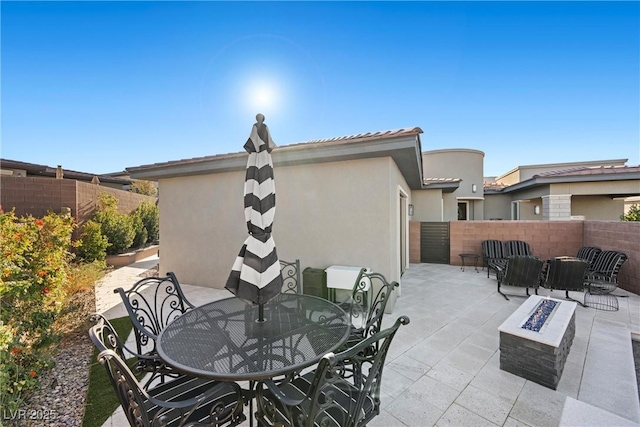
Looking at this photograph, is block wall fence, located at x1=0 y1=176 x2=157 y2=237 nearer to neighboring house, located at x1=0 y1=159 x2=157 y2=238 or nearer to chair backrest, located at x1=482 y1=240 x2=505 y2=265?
neighboring house, located at x1=0 y1=159 x2=157 y2=238

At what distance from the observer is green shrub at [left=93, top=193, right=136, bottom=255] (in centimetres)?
1119

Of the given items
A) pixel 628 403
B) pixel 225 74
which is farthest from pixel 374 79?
pixel 628 403

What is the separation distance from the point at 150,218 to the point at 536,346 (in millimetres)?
17375

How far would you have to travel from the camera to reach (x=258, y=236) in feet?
9.11

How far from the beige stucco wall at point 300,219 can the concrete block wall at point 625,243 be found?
6.38 m

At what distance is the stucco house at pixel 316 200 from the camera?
5746 mm

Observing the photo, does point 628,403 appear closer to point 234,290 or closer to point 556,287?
point 556,287

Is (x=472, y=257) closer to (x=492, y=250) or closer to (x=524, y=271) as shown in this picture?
(x=492, y=250)

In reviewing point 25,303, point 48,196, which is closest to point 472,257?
point 25,303

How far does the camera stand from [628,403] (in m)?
2.87

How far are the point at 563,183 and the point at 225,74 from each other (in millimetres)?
14366

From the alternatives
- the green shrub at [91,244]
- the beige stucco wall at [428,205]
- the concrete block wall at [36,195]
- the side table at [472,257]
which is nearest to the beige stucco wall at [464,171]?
the beige stucco wall at [428,205]

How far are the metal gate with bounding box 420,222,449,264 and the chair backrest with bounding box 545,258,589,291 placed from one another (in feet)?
15.2

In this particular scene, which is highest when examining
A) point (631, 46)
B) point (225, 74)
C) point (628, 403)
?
point (631, 46)
